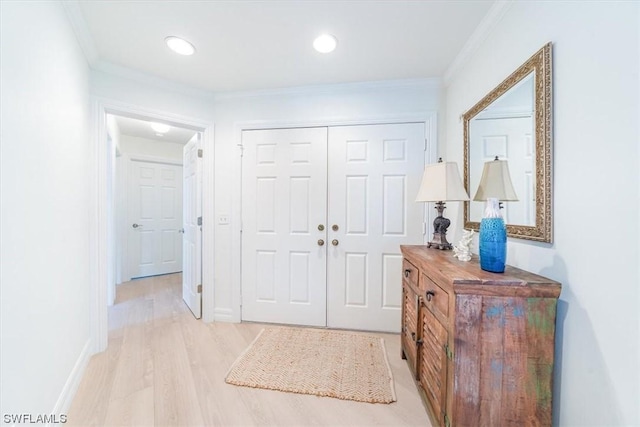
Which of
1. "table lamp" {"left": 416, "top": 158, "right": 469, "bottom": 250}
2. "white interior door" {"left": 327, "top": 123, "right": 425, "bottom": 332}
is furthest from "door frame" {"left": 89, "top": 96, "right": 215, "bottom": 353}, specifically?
"table lamp" {"left": 416, "top": 158, "right": 469, "bottom": 250}

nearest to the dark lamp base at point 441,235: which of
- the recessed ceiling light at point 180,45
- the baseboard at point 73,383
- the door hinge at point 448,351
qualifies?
the door hinge at point 448,351

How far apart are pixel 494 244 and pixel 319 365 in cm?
144

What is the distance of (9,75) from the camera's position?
0.94 meters

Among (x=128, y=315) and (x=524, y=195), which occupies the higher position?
(x=524, y=195)

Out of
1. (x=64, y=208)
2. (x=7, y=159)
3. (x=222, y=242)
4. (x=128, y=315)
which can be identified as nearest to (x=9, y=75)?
(x=7, y=159)

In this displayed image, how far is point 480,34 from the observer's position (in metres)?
1.58

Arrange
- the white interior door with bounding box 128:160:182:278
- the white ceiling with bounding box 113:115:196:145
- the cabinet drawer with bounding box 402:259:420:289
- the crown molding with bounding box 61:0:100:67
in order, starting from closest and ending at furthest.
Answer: the crown molding with bounding box 61:0:100:67 → the cabinet drawer with bounding box 402:259:420:289 → the white ceiling with bounding box 113:115:196:145 → the white interior door with bounding box 128:160:182:278

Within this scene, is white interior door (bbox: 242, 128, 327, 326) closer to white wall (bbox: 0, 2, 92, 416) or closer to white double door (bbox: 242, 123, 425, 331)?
white double door (bbox: 242, 123, 425, 331)

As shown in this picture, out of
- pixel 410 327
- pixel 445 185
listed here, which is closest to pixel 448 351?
pixel 410 327

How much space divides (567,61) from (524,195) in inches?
21.3

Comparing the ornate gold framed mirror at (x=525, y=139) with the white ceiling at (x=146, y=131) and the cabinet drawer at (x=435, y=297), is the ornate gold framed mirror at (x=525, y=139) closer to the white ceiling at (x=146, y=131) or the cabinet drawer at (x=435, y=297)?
the cabinet drawer at (x=435, y=297)

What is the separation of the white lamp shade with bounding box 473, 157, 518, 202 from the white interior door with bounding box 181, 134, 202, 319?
93.3 inches

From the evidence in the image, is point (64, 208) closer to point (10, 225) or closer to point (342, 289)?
point (10, 225)

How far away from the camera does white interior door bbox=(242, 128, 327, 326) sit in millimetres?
2381
